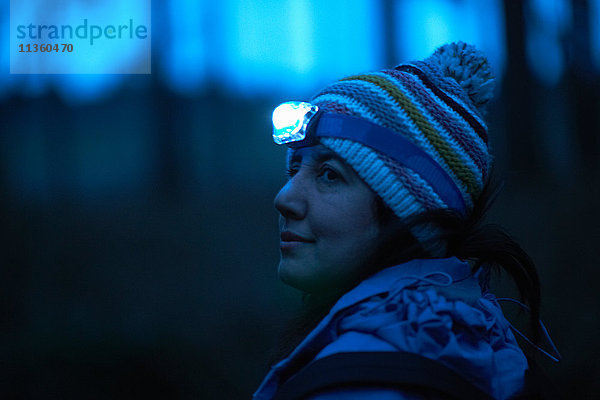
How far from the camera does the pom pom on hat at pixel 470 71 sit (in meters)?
1.00

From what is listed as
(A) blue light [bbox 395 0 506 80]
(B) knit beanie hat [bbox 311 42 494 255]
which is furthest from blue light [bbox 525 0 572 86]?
(B) knit beanie hat [bbox 311 42 494 255]

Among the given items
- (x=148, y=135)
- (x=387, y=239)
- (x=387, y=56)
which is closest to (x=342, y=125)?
(x=387, y=239)

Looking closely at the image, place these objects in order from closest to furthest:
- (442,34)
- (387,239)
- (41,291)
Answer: (387,239)
(442,34)
(41,291)

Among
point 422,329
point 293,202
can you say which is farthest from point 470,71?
point 422,329

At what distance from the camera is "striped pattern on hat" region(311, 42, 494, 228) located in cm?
86

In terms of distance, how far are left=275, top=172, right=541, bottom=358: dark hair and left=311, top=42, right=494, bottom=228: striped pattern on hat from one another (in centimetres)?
3

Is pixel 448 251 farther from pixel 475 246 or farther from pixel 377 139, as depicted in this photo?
pixel 377 139

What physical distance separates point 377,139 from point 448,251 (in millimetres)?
255

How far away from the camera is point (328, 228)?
0.85 meters

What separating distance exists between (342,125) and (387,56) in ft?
4.92

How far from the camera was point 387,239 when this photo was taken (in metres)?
0.86

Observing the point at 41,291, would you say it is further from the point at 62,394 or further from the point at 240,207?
the point at 240,207

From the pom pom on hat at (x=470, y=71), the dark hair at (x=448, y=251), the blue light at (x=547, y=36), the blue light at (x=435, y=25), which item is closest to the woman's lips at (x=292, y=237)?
the dark hair at (x=448, y=251)

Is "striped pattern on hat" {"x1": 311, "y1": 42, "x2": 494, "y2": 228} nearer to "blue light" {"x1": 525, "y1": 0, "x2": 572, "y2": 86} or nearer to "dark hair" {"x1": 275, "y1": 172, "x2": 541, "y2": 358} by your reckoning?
"dark hair" {"x1": 275, "y1": 172, "x2": 541, "y2": 358}
